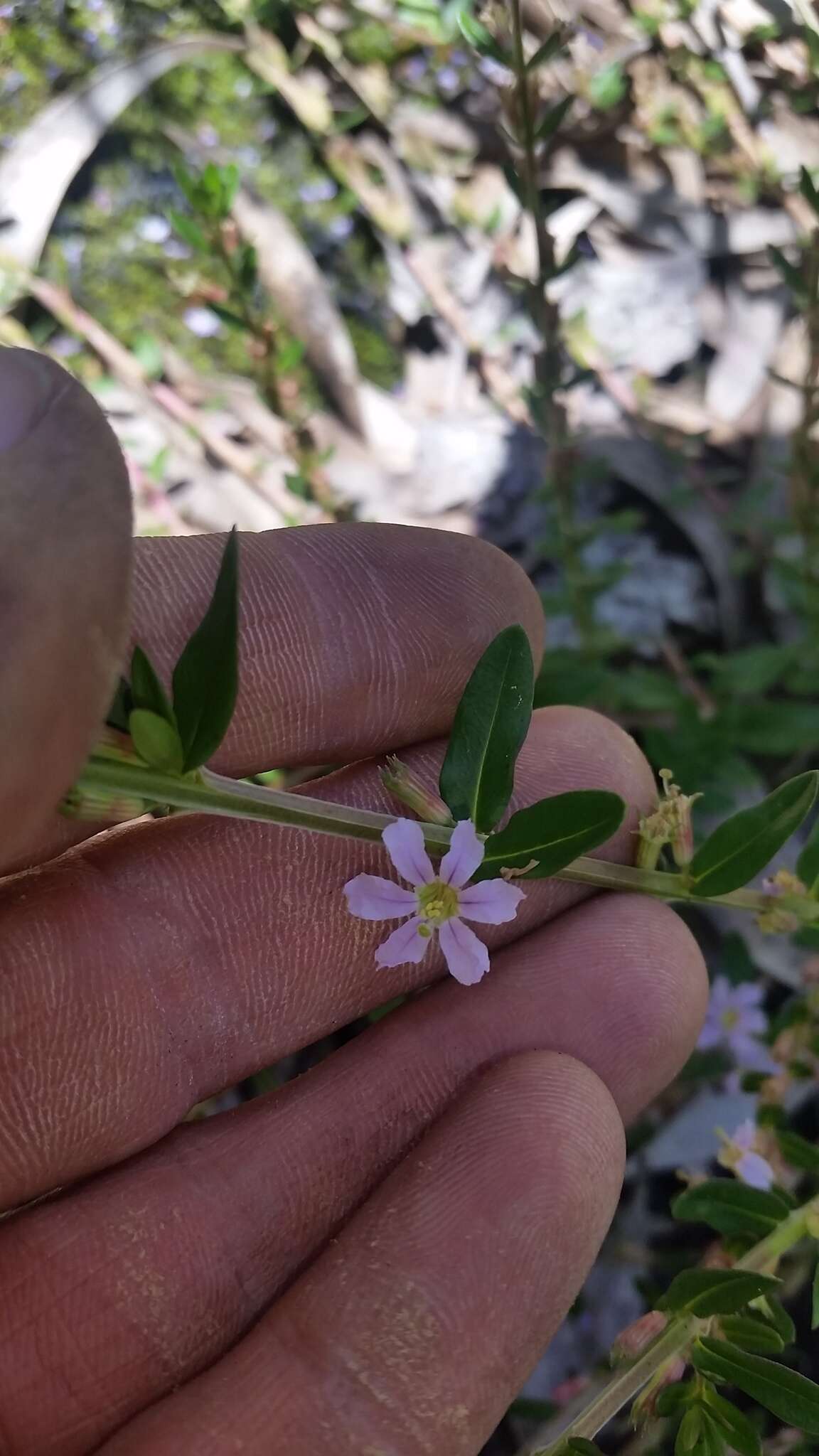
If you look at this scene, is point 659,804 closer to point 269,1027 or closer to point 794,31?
point 269,1027

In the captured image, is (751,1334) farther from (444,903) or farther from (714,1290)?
(444,903)

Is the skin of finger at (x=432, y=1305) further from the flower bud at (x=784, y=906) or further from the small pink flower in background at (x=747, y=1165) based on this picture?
the flower bud at (x=784, y=906)

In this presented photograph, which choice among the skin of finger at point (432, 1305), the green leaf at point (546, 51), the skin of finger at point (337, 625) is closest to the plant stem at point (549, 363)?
the green leaf at point (546, 51)

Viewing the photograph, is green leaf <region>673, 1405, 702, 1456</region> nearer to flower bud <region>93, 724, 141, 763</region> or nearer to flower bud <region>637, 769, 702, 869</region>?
flower bud <region>637, 769, 702, 869</region>

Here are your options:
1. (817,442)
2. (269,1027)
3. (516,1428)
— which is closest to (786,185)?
(817,442)

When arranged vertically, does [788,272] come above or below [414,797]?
above

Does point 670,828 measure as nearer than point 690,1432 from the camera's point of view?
No

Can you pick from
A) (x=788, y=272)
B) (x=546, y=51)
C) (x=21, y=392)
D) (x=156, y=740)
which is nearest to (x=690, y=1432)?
(x=156, y=740)
